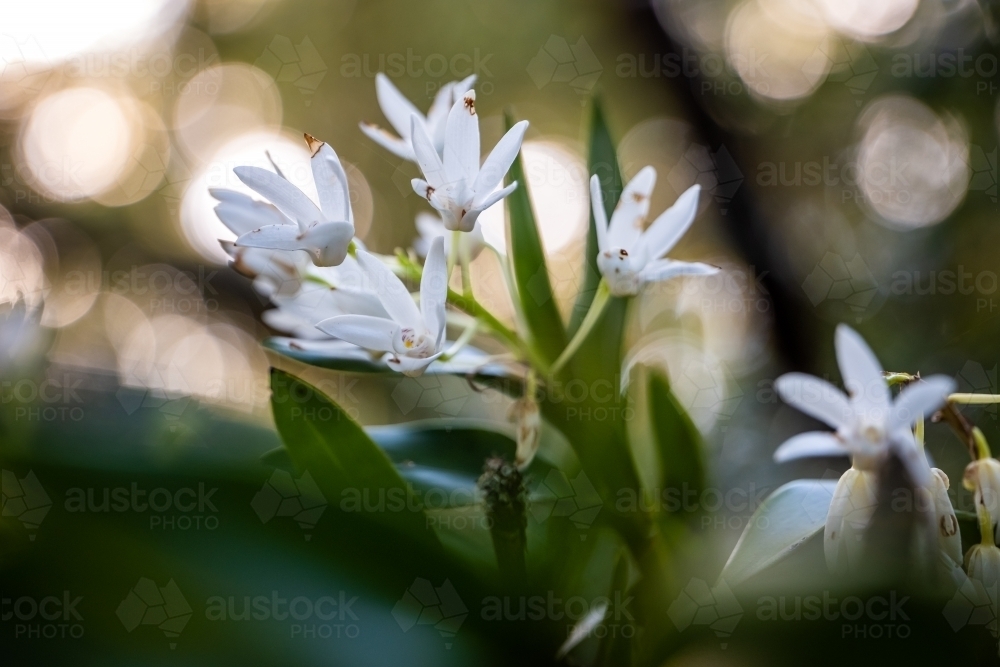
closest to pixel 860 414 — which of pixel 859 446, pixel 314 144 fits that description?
pixel 859 446

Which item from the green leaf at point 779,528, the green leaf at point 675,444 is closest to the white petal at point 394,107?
the green leaf at point 675,444

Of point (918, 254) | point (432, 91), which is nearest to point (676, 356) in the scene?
point (918, 254)

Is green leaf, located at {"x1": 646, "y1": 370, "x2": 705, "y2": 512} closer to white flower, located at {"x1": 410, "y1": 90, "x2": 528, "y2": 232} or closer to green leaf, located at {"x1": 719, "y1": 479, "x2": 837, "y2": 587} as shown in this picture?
green leaf, located at {"x1": 719, "y1": 479, "x2": 837, "y2": 587}

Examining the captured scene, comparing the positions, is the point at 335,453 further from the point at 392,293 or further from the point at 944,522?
the point at 944,522

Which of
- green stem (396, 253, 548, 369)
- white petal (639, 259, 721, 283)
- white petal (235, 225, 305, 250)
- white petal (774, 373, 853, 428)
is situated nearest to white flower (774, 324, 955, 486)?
white petal (774, 373, 853, 428)

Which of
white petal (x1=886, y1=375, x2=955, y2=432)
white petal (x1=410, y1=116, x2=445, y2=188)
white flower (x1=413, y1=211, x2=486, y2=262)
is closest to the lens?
white petal (x1=886, y1=375, x2=955, y2=432)

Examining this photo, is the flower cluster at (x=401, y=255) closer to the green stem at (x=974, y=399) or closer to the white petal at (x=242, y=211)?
the white petal at (x=242, y=211)
